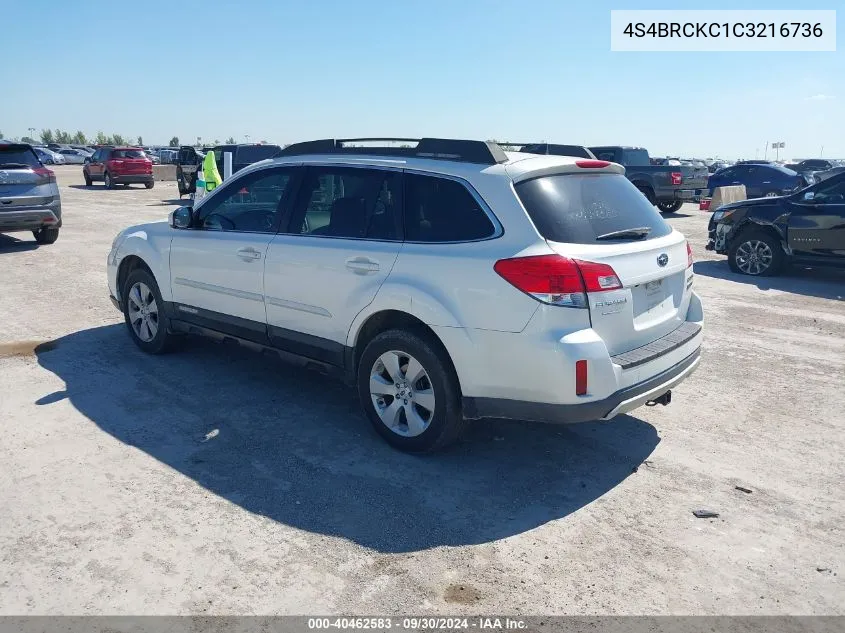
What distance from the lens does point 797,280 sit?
10.8 metres

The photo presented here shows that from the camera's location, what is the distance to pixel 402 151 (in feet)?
15.6

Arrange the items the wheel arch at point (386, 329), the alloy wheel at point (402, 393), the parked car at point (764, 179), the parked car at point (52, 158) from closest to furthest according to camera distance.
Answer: the wheel arch at point (386, 329), the alloy wheel at point (402, 393), the parked car at point (764, 179), the parked car at point (52, 158)

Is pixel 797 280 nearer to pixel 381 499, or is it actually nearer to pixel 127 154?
pixel 381 499

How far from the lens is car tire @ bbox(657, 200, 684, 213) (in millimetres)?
21688

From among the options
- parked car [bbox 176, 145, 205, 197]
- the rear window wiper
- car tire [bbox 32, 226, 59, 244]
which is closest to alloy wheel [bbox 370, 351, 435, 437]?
the rear window wiper

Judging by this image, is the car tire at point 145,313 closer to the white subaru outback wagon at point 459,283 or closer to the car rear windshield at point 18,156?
the white subaru outback wagon at point 459,283

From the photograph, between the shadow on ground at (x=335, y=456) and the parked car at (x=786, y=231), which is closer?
the shadow on ground at (x=335, y=456)

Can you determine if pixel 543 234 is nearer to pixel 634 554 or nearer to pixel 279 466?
pixel 634 554

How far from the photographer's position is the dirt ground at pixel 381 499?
316cm

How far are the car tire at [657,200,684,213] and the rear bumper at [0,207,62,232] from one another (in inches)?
648

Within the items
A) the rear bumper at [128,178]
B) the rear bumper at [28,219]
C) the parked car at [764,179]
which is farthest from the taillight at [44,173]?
the parked car at [764,179]

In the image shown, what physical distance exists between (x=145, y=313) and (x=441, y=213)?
11.3ft

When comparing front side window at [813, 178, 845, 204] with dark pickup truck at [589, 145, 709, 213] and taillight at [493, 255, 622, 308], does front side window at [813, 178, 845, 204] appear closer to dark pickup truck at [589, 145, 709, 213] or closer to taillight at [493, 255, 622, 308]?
taillight at [493, 255, 622, 308]

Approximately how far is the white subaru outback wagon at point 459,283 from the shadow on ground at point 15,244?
8.98 metres
